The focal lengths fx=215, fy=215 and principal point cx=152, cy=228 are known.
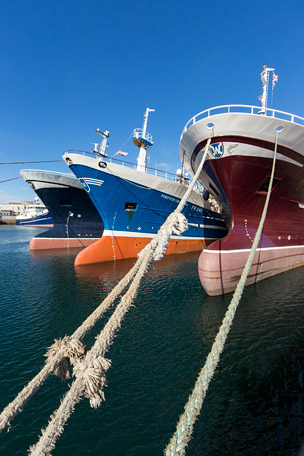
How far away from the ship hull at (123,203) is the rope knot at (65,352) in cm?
1452

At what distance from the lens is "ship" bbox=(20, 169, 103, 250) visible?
22578 mm

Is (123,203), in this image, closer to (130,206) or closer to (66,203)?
(130,206)

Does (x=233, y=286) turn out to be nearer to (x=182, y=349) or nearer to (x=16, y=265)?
(x=182, y=349)

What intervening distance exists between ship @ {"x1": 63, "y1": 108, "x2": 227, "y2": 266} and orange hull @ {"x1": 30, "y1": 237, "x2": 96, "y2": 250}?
31.2 feet

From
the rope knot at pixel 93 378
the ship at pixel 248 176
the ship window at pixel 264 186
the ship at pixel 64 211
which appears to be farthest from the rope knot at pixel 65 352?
the ship at pixel 64 211

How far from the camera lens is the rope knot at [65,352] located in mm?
2562

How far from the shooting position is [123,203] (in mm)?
17500

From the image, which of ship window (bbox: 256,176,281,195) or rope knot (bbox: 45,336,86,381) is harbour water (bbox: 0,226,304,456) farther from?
ship window (bbox: 256,176,281,195)

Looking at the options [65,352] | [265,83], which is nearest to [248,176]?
[265,83]

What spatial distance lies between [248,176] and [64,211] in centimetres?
2045

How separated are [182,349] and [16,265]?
15797 mm

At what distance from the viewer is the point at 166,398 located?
4508mm

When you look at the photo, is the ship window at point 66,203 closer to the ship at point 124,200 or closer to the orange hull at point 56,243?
the orange hull at point 56,243

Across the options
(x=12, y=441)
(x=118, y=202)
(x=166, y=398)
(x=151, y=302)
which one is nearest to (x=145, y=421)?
(x=166, y=398)
